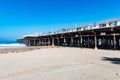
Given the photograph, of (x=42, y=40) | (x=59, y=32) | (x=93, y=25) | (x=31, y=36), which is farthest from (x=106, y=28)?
(x=31, y=36)

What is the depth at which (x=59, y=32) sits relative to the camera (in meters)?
41.4

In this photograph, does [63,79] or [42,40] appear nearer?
[63,79]

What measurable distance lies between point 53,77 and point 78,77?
105 cm

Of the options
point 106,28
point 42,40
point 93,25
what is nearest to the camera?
point 106,28

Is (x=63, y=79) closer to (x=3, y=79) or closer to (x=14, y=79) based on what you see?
(x=14, y=79)

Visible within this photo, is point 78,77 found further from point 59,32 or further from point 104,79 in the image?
point 59,32

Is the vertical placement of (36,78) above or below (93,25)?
below

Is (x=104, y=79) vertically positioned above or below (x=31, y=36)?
below

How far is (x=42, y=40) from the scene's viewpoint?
5578 cm

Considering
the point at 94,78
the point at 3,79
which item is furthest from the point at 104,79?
the point at 3,79

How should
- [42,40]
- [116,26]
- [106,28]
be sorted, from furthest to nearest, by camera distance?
1. [42,40]
2. [106,28]
3. [116,26]

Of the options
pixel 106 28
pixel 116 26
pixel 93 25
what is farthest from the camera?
pixel 93 25

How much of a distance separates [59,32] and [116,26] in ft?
61.5

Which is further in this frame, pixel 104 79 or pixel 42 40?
pixel 42 40
